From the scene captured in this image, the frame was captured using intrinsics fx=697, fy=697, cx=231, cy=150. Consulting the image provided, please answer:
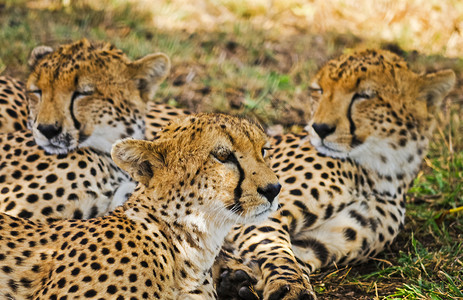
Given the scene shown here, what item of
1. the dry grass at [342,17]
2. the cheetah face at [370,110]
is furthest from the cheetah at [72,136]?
the dry grass at [342,17]

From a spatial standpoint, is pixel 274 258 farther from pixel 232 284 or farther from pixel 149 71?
pixel 149 71

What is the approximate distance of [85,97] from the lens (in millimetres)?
3869

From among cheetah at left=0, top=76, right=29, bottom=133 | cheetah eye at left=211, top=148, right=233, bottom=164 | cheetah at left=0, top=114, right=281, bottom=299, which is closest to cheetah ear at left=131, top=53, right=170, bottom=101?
cheetah at left=0, top=76, right=29, bottom=133

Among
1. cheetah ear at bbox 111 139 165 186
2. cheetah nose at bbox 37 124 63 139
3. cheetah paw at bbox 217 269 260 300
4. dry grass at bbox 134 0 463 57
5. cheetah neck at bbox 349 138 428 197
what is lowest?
dry grass at bbox 134 0 463 57

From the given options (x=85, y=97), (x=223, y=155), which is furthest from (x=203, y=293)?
(x=85, y=97)

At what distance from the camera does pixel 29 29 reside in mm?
6754

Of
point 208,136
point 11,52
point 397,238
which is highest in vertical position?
point 208,136

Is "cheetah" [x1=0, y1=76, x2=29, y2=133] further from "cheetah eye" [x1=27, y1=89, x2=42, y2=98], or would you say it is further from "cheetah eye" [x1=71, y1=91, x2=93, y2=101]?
"cheetah eye" [x1=71, y1=91, x2=93, y2=101]

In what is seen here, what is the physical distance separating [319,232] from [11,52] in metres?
3.52

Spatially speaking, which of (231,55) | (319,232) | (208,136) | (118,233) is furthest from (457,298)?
(231,55)

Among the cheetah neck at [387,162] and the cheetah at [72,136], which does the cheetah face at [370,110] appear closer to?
the cheetah neck at [387,162]

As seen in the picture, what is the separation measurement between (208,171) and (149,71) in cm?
154

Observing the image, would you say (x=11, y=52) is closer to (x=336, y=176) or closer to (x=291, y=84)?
(x=291, y=84)

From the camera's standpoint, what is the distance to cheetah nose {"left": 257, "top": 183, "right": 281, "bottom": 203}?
276 cm
